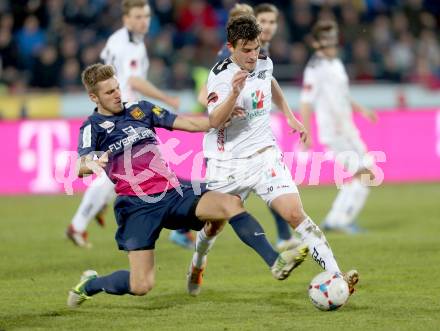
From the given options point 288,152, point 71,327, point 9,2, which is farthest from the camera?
point 9,2

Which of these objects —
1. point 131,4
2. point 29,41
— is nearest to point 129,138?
point 131,4

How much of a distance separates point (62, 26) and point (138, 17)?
8.71 m

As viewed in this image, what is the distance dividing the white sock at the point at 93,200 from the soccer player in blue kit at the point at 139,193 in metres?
3.35

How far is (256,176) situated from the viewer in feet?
24.7

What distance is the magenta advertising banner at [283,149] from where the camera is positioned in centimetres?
1595

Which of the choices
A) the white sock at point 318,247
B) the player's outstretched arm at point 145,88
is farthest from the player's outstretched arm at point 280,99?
the player's outstretched arm at point 145,88

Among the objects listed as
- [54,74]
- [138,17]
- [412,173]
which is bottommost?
[412,173]

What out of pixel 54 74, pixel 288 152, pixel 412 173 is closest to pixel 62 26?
pixel 54 74

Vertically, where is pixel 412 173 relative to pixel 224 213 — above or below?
below

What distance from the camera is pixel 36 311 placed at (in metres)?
7.34

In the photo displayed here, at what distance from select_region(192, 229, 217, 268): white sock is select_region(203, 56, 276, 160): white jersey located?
0.60 metres

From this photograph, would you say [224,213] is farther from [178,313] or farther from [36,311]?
[36,311]

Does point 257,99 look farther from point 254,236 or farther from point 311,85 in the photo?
point 311,85

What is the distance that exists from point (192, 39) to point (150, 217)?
13.3 metres
